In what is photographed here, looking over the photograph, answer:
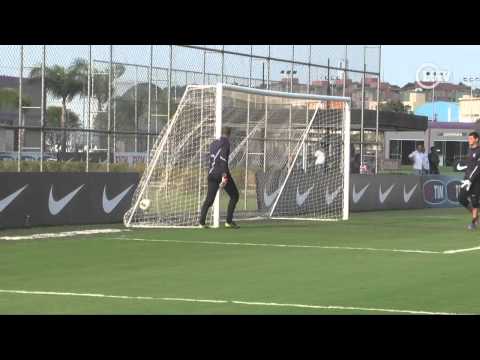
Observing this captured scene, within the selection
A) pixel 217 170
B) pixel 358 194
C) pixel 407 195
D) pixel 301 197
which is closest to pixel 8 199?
pixel 217 170

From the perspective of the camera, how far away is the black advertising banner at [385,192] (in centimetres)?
2903

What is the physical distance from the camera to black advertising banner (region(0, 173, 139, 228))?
63.0 ft

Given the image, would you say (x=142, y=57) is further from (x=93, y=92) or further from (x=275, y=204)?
(x=275, y=204)

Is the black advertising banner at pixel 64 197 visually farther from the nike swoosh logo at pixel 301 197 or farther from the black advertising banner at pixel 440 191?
the black advertising banner at pixel 440 191

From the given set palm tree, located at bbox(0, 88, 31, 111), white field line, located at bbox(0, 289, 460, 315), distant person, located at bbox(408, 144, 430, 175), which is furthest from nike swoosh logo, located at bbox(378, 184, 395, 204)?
white field line, located at bbox(0, 289, 460, 315)

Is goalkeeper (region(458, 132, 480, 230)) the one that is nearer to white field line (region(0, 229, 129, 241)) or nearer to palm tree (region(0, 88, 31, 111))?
white field line (region(0, 229, 129, 241))

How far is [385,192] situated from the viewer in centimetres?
3052

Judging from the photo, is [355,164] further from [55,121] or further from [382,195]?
[55,121]

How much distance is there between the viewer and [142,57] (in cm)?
2512

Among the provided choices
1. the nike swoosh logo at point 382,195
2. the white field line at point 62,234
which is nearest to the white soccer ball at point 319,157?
the nike swoosh logo at point 382,195

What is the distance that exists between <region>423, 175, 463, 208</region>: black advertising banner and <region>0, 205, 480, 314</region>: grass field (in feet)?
41.2

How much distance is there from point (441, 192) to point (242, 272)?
842 inches

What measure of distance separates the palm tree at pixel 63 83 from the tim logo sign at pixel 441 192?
505 inches
